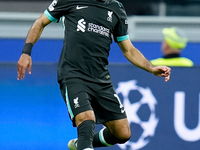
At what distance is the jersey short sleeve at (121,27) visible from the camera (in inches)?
173

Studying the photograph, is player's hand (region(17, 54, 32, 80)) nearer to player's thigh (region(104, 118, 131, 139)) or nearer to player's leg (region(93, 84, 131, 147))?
player's leg (region(93, 84, 131, 147))

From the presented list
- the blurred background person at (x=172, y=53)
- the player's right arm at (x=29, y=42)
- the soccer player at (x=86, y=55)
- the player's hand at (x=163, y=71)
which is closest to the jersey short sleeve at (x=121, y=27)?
the soccer player at (x=86, y=55)

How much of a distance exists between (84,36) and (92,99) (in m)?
0.58

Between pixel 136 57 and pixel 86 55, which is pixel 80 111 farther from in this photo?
pixel 136 57

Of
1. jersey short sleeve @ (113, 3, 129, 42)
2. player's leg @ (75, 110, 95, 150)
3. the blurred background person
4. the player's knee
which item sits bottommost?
player's leg @ (75, 110, 95, 150)

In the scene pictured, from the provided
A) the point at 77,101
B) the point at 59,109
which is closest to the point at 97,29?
the point at 77,101


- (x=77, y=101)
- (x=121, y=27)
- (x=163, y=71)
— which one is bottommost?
(x=77, y=101)

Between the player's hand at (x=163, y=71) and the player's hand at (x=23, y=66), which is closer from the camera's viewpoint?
the player's hand at (x=23, y=66)

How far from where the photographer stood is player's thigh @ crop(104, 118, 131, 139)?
442 centimetres

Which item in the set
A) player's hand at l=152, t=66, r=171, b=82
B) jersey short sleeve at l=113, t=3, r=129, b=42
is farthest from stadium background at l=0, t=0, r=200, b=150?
player's hand at l=152, t=66, r=171, b=82

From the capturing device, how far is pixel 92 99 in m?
4.24

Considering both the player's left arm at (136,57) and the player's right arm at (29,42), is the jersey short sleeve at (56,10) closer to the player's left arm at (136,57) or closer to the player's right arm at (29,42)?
the player's right arm at (29,42)

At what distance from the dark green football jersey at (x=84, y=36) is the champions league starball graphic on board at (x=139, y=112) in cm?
111

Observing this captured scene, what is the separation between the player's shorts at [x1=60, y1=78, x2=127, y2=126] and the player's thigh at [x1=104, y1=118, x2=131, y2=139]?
0.05 metres
